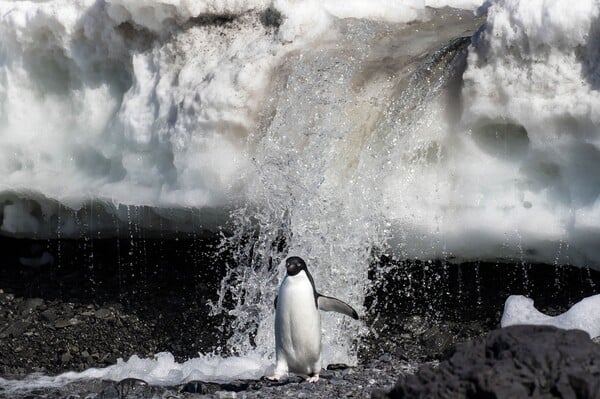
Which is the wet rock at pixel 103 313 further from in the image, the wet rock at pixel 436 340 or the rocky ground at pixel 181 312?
the wet rock at pixel 436 340

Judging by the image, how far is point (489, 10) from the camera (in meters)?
7.93

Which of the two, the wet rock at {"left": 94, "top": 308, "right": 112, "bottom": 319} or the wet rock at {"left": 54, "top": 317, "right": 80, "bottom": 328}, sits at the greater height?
the wet rock at {"left": 94, "top": 308, "right": 112, "bottom": 319}

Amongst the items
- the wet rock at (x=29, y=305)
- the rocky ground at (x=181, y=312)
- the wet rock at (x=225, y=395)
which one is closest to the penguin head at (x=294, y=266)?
the rocky ground at (x=181, y=312)

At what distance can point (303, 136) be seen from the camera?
8492 mm

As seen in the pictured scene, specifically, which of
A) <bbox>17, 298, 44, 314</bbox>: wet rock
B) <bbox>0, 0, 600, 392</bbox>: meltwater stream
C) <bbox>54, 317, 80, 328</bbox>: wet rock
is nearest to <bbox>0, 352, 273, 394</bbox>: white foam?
<bbox>0, 0, 600, 392</bbox>: meltwater stream

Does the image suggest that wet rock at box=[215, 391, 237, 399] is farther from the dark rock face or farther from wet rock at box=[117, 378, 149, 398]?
the dark rock face

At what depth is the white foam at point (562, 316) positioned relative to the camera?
6586mm

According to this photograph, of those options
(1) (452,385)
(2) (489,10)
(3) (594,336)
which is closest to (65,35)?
(2) (489,10)

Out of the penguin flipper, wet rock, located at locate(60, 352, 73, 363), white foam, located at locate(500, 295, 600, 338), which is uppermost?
the penguin flipper

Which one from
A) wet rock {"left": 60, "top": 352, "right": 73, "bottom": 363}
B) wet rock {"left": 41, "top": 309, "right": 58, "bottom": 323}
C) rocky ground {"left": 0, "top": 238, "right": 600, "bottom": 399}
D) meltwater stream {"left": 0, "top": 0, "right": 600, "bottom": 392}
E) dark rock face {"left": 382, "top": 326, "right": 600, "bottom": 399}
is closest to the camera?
dark rock face {"left": 382, "top": 326, "right": 600, "bottom": 399}

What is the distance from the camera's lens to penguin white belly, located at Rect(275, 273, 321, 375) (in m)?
7.09

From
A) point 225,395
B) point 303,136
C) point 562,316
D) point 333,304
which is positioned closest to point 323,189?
point 303,136

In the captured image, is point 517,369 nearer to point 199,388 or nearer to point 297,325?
point 199,388

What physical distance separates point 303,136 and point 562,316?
2.70 meters
